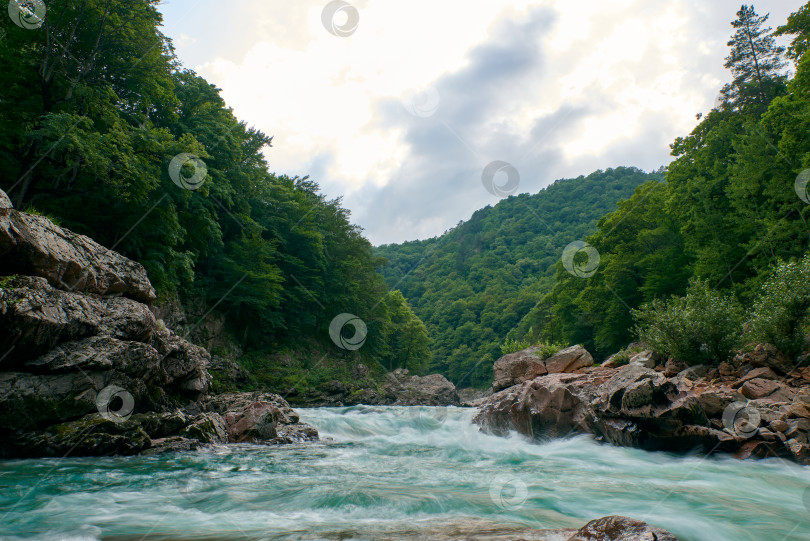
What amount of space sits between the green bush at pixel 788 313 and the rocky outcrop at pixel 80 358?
15930mm

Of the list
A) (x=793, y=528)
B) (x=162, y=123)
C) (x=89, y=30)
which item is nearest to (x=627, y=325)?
(x=793, y=528)

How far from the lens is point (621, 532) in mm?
4242

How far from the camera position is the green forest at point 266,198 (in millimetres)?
16312

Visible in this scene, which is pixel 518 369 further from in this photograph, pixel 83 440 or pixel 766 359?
pixel 83 440

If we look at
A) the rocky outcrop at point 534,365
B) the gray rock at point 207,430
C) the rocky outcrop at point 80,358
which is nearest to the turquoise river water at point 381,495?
the gray rock at point 207,430

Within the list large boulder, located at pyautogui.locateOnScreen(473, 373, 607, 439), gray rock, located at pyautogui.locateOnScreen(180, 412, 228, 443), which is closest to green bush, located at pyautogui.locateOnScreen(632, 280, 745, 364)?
large boulder, located at pyautogui.locateOnScreen(473, 373, 607, 439)

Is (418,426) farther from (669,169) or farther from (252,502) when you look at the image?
(669,169)

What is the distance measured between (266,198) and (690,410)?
1271 inches

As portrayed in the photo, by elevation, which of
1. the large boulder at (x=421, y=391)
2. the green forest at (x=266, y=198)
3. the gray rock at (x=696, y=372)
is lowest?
the large boulder at (x=421, y=391)

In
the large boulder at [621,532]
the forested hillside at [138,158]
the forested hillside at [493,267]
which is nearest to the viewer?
the large boulder at [621,532]

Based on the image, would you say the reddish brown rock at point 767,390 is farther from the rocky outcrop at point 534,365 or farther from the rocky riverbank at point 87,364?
the rocky riverbank at point 87,364

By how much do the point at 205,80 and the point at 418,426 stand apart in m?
26.8

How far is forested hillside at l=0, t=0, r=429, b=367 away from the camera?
50.8 ft

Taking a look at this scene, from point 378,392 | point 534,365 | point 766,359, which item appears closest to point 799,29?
point 766,359
